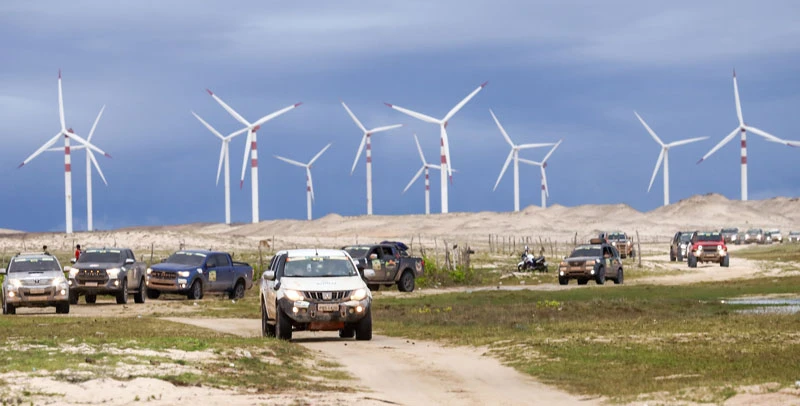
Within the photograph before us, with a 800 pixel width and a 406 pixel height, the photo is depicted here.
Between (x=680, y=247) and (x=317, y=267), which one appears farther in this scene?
(x=680, y=247)

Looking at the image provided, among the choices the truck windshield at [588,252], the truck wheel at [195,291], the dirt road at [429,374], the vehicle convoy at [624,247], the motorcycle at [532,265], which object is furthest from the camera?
the vehicle convoy at [624,247]

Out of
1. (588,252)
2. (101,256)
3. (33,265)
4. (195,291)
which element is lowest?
(195,291)

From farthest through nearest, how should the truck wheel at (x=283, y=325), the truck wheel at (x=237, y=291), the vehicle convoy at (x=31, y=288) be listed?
the truck wheel at (x=237, y=291), the vehicle convoy at (x=31, y=288), the truck wheel at (x=283, y=325)

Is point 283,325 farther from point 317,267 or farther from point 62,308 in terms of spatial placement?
point 62,308

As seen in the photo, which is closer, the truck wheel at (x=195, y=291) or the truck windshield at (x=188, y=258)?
the truck wheel at (x=195, y=291)

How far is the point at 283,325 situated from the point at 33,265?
1545 centimetres

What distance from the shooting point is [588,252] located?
59094mm

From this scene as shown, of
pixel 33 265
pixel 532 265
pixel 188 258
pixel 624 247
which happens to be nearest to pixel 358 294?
pixel 33 265

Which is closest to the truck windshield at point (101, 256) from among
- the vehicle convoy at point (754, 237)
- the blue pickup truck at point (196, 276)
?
the blue pickup truck at point (196, 276)

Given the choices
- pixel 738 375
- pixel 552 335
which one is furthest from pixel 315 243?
pixel 738 375

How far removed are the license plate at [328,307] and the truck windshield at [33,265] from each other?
51.3 ft

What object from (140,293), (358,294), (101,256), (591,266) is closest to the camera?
(358,294)

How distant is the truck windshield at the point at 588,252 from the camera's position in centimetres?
5872

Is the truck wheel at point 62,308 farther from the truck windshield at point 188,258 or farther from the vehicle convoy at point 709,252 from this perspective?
the vehicle convoy at point 709,252
